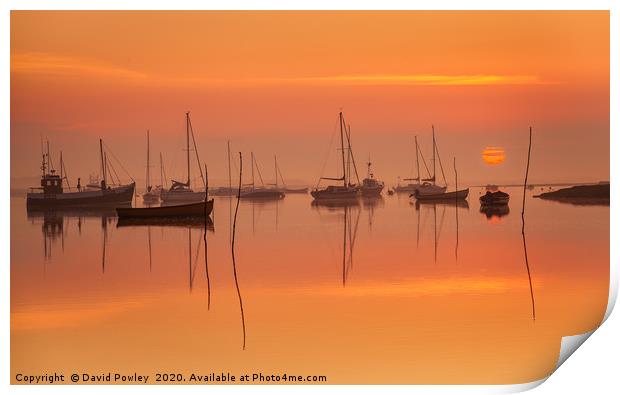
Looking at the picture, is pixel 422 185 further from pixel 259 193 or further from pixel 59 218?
pixel 59 218

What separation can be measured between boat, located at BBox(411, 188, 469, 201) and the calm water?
0.20 feet

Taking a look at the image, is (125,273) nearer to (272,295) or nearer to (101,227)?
(101,227)

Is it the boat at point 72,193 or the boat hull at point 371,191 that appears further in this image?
the boat hull at point 371,191

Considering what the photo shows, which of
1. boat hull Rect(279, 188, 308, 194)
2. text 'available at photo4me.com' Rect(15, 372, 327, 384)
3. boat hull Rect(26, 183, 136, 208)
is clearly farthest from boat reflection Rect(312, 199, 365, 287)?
boat hull Rect(26, 183, 136, 208)

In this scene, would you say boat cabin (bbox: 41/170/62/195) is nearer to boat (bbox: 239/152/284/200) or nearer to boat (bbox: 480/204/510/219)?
boat (bbox: 239/152/284/200)

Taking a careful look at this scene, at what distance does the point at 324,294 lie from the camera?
17.9 ft

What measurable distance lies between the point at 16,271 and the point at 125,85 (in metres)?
1.01

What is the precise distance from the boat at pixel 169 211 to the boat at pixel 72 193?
65mm

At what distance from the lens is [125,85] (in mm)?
5379

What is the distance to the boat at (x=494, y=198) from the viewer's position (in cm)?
542

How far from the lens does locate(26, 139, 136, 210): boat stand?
5227 millimetres

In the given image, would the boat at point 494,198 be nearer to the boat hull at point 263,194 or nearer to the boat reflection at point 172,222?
the boat hull at point 263,194

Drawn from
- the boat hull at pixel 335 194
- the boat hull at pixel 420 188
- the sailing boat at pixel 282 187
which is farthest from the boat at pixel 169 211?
the boat hull at pixel 420 188

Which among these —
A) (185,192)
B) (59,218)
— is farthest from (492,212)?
(59,218)
